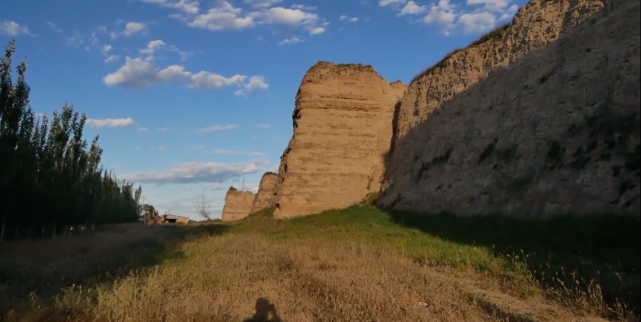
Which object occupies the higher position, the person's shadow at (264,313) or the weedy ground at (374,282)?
the weedy ground at (374,282)

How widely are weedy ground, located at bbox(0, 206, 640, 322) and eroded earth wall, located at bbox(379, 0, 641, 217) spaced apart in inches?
30.5

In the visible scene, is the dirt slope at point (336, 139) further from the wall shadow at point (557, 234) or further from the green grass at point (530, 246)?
the green grass at point (530, 246)

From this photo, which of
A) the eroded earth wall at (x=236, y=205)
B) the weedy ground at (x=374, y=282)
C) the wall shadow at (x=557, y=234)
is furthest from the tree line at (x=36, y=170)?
the eroded earth wall at (x=236, y=205)

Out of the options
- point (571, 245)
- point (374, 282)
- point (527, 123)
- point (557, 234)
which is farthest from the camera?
point (527, 123)

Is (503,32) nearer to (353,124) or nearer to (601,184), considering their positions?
(353,124)

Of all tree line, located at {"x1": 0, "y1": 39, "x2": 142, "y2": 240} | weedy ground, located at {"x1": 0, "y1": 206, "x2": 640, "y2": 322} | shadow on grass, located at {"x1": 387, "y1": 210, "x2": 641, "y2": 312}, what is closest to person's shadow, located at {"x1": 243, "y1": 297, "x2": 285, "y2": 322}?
weedy ground, located at {"x1": 0, "y1": 206, "x2": 640, "y2": 322}

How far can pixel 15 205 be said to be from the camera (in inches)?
752

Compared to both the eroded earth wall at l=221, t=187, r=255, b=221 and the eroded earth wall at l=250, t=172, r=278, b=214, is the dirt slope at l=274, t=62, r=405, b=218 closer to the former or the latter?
the eroded earth wall at l=250, t=172, r=278, b=214

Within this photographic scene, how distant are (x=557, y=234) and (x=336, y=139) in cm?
1739

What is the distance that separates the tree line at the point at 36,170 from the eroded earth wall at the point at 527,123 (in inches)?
629

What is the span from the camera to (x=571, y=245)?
7883 mm

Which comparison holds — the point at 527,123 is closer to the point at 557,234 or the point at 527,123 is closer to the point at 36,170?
the point at 557,234

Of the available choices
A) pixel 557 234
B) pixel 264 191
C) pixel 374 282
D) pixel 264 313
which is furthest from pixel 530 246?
pixel 264 191

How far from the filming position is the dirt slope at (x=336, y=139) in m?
24.2
